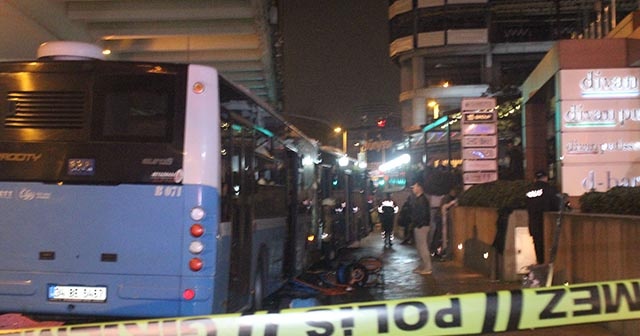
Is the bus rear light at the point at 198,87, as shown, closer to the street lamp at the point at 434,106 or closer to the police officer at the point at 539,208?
the police officer at the point at 539,208

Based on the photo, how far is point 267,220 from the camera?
9.98 m

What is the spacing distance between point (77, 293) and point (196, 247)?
130cm

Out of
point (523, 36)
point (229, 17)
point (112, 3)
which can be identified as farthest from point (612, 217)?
point (523, 36)

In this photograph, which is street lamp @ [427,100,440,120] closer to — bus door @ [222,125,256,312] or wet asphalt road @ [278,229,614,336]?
wet asphalt road @ [278,229,614,336]

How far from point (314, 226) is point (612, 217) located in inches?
300

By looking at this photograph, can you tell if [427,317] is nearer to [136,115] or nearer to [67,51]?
[136,115]

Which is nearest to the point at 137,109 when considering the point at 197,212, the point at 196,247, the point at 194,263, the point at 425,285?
the point at 197,212

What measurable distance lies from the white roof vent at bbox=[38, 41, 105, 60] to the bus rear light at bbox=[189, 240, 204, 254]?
2455mm

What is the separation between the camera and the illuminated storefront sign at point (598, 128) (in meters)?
16.5

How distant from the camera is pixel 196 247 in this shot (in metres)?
6.86

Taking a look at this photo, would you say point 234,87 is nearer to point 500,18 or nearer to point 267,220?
point 267,220

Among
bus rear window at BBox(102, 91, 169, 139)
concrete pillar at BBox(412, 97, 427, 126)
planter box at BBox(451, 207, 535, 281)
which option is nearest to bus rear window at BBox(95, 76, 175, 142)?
bus rear window at BBox(102, 91, 169, 139)

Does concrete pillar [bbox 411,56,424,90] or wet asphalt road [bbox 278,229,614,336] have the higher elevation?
concrete pillar [bbox 411,56,424,90]

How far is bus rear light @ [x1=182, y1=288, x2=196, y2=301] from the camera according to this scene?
22.5 feet
